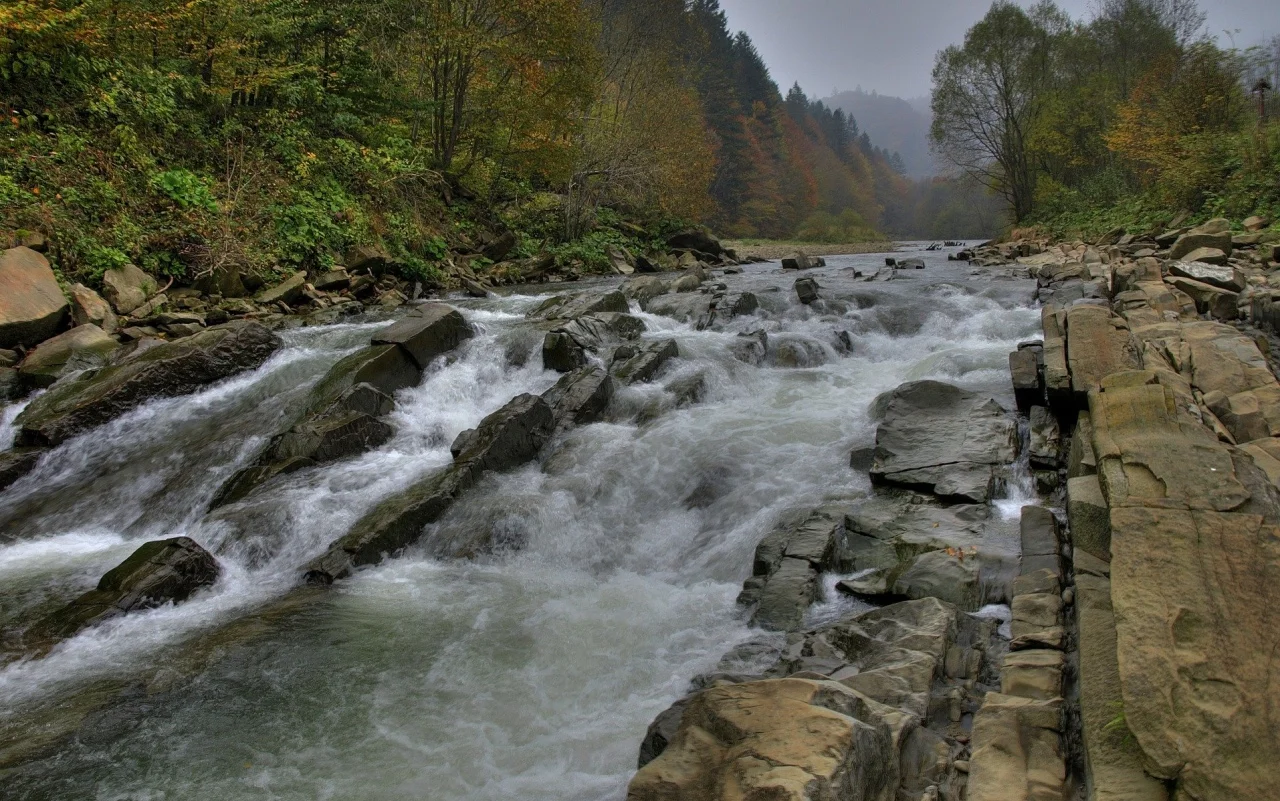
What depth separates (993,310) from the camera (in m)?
13.1

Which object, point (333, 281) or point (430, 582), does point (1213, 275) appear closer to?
point (430, 582)

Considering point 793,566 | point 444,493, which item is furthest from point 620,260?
point 793,566

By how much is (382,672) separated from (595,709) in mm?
1613

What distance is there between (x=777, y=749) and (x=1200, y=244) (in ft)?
48.9

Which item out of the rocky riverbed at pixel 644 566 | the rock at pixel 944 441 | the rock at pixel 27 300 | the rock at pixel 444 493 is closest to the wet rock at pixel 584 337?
the rocky riverbed at pixel 644 566

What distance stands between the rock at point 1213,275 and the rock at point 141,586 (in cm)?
1322

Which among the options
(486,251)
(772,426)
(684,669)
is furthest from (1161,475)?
(486,251)

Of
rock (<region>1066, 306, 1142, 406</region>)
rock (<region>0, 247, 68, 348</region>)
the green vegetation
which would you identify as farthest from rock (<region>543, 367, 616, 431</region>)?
the green vegetation

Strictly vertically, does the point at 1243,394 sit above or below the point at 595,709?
above

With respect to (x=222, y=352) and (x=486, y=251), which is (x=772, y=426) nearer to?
(x=222, y=352)

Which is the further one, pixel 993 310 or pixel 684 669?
pixel 993 310

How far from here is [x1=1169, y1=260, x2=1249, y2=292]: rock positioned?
10.1 meters

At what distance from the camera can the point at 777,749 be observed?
2.80 metres

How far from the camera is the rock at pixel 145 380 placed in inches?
346
